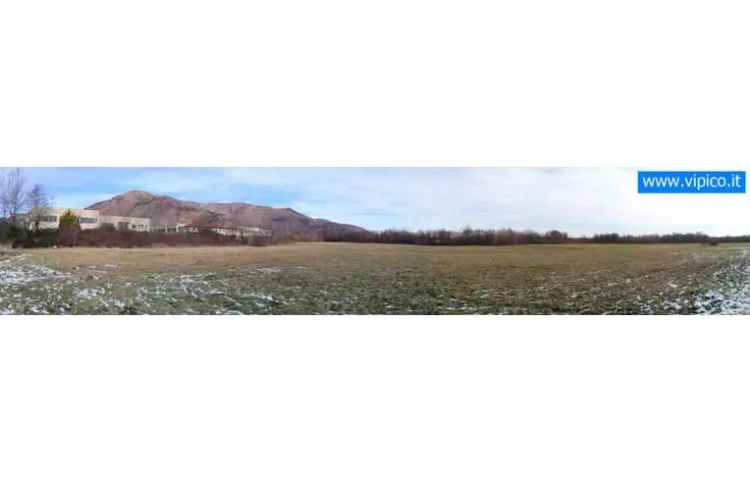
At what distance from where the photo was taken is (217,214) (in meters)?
6.69

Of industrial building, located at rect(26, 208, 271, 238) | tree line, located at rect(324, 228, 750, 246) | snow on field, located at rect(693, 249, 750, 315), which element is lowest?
snow on field, located at rect(693, 249, 750, 315)

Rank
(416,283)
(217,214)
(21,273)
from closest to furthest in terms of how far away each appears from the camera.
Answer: (416,283)
(217,214)
(21,273)

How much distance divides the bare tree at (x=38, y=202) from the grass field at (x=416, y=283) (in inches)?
34.5

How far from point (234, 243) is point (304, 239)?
0.86m

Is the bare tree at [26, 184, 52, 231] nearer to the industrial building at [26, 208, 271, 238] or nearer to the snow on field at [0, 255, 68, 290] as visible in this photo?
the industrial building at [26, 208, 271, 238]

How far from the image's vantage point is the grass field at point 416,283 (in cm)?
636

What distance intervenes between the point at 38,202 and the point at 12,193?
30 centimetres

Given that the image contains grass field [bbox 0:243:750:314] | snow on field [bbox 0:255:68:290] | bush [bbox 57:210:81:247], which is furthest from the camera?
bush [bbox 57:210:81:247]

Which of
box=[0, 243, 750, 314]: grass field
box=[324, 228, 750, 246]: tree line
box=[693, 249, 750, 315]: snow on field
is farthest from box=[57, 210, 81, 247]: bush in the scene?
box=[693, 249, 750, 315]: snow on field

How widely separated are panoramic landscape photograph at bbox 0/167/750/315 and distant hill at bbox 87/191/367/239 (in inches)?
0.6

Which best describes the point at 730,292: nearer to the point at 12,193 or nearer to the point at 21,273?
the point at 21,273

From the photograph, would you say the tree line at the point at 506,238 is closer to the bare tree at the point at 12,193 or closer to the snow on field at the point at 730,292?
the snow on field at the point at 730,292

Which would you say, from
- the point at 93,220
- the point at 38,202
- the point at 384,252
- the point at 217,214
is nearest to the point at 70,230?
the point at 93,220

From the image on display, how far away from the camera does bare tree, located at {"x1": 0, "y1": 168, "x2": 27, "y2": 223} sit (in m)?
6.64
